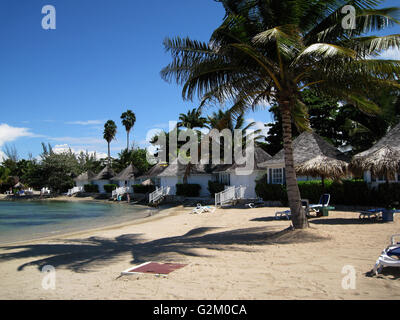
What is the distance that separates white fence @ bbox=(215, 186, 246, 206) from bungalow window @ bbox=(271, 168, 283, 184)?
309 centimetres

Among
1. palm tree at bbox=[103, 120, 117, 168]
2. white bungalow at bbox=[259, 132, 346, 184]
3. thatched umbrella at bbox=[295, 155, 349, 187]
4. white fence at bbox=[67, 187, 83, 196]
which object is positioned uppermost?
palm tree at bbox=[103, 120, 117, 168]

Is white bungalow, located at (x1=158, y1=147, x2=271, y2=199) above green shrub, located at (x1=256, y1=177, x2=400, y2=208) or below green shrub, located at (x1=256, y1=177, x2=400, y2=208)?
above

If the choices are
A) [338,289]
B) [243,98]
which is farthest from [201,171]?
[338,289]

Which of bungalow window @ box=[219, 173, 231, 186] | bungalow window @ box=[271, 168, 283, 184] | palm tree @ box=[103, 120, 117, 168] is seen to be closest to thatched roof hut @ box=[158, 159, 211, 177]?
bungalow window @ box=[219, 173, 231, 186]

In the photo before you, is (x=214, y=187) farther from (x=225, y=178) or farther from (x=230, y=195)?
(x=230, y=195)

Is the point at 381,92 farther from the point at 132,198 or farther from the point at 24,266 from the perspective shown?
the point at 132,198

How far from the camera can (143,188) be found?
149ft

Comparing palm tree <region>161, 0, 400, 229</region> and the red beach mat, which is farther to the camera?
palm tree <region>161, 0, 400, 229</region>

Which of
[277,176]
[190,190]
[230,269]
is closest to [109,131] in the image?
[190,190]

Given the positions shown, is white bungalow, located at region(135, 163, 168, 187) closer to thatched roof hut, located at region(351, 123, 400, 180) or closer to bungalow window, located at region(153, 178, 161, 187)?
bungalow window, located at region(153, 178, 161, 187)

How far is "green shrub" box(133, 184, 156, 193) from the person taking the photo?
144 ft

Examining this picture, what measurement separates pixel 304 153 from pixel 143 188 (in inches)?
1134

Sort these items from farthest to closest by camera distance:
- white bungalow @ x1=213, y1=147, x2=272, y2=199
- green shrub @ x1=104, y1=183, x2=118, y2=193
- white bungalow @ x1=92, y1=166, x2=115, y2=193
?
white bungalow @ x1=92, y1=166, x2=115, y2=193 → green shrub @ x1=104, y1=183, x2=118, y2=193 → white bungalow @ x1=213, y1=147, x2=272, y2=199
